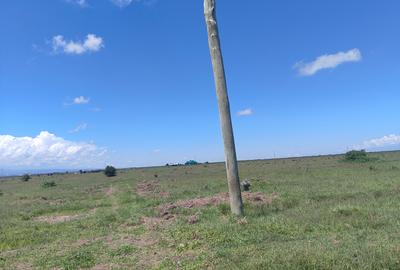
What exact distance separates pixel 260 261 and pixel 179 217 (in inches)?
307

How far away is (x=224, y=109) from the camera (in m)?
13.7

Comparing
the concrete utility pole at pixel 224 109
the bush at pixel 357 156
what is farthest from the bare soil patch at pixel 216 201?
the bush at pixel 357 156

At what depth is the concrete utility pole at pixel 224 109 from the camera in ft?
44.7

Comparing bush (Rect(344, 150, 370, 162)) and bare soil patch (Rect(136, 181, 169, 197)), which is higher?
bush (Rect(344, 150, 370, 162))

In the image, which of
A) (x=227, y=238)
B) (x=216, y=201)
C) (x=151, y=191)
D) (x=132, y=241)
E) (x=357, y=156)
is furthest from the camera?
(x=357, y=156)

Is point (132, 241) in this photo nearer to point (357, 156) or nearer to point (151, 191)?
point (151, 191)

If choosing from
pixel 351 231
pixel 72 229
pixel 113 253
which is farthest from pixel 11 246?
pixel 351 231

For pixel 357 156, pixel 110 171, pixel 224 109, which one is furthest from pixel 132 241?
pixel 110 171

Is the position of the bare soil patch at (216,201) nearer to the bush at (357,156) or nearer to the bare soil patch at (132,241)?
the bare soil patch at (132,241)

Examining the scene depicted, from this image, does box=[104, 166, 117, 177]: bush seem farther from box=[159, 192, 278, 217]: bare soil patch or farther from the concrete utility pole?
the concrete utility pole

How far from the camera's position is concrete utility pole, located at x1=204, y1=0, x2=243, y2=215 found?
13633mm

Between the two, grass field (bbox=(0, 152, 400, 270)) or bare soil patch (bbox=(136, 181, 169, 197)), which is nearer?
grass field (bbox=(0, 152, 400, 270))

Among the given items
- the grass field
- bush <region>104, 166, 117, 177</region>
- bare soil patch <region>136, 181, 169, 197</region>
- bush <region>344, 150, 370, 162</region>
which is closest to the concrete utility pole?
the grass field

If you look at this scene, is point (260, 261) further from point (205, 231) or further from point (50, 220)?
point (50, 220)
